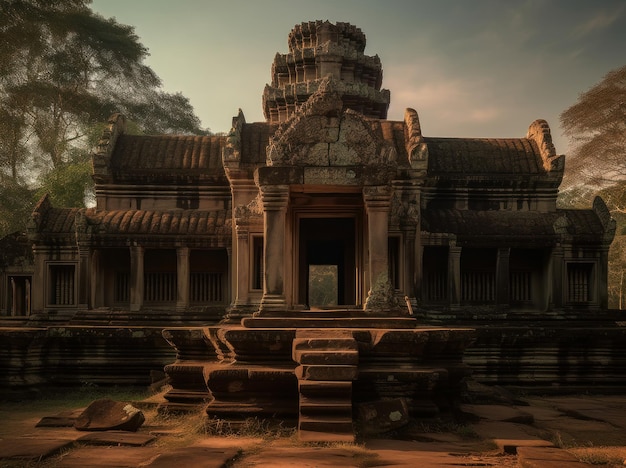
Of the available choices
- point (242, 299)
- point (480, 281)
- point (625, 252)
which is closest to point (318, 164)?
point (242, 299)

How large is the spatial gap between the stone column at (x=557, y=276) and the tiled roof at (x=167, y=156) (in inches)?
281

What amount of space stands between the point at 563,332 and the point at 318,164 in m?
5.68

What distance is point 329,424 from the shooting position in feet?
21.0

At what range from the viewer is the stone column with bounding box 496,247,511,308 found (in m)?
13.9

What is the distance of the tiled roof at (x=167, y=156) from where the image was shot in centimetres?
1437

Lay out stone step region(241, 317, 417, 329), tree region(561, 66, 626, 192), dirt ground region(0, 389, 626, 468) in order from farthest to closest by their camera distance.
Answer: tree region(561, 66, 626, 192), stone step region(241, 317, 417, 329), dirt ground region(0, 389, 626, 468)

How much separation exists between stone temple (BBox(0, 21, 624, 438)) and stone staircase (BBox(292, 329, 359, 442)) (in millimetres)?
839

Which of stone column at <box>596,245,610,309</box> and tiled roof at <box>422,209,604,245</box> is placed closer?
tiled roof at <box>422,209,604,245</box>

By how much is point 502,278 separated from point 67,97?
74.7ft

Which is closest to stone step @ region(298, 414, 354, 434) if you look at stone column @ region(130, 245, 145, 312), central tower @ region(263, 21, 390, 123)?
stone column @ region(130, 245, 145, 312)

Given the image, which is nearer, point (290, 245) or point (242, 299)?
point (290, 245)

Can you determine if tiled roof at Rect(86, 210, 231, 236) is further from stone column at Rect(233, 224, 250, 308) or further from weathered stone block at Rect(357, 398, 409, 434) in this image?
weathered stone block at Rect(357, 398, 409, 434)

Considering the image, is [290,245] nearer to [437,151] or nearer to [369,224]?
[369,224]

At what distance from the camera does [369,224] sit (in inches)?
339
